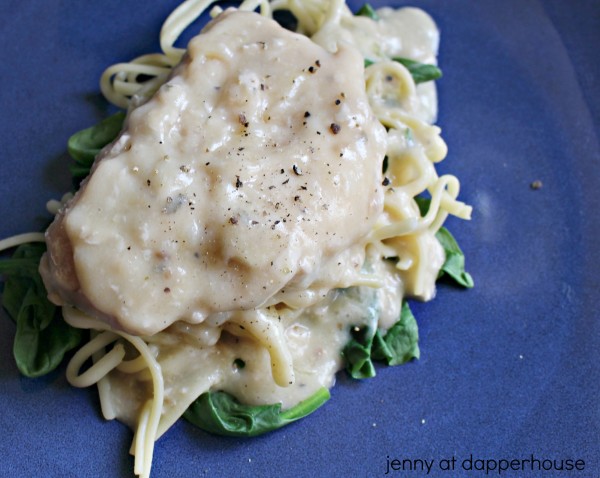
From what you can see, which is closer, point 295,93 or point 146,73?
point 295,93

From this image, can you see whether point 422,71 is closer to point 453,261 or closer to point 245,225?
point 453,261

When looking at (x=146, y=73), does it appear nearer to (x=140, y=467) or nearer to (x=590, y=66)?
(x=140, y=467)

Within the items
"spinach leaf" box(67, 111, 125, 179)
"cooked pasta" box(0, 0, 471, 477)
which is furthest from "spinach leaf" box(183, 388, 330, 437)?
"spinach leaf" box(67, 111, 125, 179)

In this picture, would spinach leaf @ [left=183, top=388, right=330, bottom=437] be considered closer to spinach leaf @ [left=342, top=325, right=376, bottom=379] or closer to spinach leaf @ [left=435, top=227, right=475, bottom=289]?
spinach leaf @ [left=342, top=325, right=376, bottom=379]

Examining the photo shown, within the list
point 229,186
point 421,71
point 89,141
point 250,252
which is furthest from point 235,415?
point 421,71

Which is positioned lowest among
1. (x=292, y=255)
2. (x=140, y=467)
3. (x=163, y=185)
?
(x=140, y=467)

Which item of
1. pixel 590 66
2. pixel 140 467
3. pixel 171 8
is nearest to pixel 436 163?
pixel 590 66
